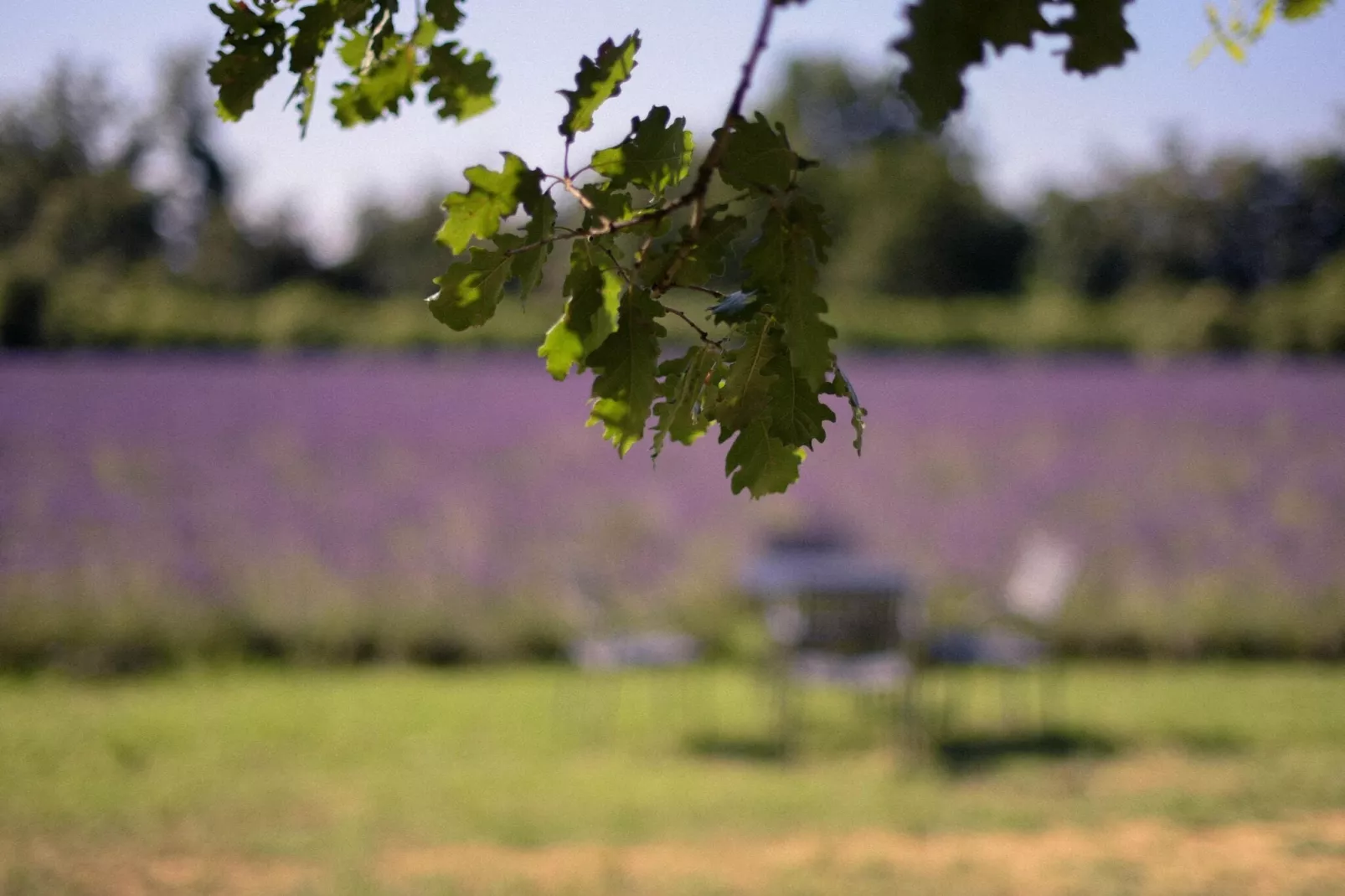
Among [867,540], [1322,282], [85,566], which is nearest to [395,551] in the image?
[85,566]

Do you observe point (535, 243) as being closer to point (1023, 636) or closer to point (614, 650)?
point (614, 650)

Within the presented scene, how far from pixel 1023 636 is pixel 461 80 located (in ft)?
19.0

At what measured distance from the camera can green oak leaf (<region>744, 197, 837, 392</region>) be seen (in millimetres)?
896

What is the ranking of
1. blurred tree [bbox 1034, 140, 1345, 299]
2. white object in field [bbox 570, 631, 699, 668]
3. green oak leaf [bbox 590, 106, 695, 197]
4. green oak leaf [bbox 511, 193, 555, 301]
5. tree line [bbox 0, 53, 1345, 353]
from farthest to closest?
blurred tree [bbox 1034, 140, 1345, 299]
tree line [bbox 0, 53, 1345, 353]
white object in field [bbox 570, 631, 699, 668]
green oak leaf [bbox 590, 106, 695, 197]
green oak leaf [bbox 511, 193, 555, 301]

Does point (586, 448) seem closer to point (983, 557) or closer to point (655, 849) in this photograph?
point (983, 557)

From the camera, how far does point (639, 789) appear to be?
4586 mm

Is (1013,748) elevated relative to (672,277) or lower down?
lower down

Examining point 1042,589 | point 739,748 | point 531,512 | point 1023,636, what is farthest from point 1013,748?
point 531,512

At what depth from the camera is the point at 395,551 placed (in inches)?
290

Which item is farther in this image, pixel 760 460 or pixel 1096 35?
pixel 760 460

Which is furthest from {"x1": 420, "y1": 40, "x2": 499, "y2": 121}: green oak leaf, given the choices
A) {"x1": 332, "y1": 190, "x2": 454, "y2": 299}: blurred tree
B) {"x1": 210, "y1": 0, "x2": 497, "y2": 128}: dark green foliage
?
{"x1": 332, "y1": 190, "x2": 454, "y2": 299}: blurred tree

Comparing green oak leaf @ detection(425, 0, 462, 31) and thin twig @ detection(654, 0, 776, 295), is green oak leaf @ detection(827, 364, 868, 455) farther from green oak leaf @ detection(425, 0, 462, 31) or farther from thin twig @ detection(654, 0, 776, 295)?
green oak leaf @ detection(425, 0, 462, 31)

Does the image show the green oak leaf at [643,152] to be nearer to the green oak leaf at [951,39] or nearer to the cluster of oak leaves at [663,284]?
the cluster of oak leaves at [663,284]

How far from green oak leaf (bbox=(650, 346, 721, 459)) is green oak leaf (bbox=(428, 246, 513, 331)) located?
0.14 metres
